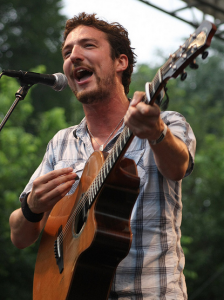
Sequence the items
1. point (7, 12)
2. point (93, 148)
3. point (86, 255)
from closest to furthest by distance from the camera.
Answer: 1. point (86, 255)
2. point (93, 148)
3. point (7, 12)

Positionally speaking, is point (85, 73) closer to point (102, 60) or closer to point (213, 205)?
point (102, 60)

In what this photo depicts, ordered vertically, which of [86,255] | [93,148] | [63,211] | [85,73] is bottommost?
[86,255]

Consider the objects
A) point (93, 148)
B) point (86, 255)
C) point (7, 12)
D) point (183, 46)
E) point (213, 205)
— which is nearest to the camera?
point (183, 46)

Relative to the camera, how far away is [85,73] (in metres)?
2.57

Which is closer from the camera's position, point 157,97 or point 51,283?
point 157,97

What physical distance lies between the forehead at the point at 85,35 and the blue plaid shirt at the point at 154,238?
2.81 feet

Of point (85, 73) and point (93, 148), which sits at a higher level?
point (85, 73)

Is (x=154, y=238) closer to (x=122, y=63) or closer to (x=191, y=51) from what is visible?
(x=191, y=51)

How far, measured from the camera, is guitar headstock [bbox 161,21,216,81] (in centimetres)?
136

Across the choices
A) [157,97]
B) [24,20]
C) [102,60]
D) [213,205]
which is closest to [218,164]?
[213,205]

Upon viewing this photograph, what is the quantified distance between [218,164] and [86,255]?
41.6ft

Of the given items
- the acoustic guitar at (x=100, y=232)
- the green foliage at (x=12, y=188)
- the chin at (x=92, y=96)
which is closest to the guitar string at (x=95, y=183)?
the acoustic guitar at (x=100, y=232)

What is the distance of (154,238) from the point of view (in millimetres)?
2002

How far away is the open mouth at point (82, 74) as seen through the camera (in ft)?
8.31
